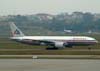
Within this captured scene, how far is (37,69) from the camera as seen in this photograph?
3125cm

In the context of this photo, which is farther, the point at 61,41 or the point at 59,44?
the point at 61,41

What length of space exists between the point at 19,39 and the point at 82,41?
15.7 metres

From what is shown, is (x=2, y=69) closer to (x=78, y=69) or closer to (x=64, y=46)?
(x=78, y=69)

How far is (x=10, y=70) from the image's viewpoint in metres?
30.3

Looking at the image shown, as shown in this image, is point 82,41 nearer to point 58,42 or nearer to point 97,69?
point 58,42

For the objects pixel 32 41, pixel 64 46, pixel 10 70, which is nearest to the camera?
pixel 10 70

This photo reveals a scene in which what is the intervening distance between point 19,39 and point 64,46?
520 inches

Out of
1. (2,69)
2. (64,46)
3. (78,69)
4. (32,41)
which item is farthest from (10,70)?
(32,41)

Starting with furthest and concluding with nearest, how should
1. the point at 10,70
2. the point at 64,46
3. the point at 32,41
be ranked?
1. the point at 32,41
2. the point at 64,46
3. the point at 10,70

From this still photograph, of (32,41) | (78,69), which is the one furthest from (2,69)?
(32,41)

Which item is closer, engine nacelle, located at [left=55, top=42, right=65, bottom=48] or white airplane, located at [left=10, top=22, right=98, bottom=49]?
engine nacelle, located at [left=55, top=42, right=65, bottom=48]

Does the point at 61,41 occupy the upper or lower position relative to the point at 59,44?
upper

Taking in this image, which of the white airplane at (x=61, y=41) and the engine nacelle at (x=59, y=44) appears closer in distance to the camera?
the engine nacelle at (x=59, y=44)

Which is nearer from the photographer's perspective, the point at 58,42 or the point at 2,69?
the point at 2,69
